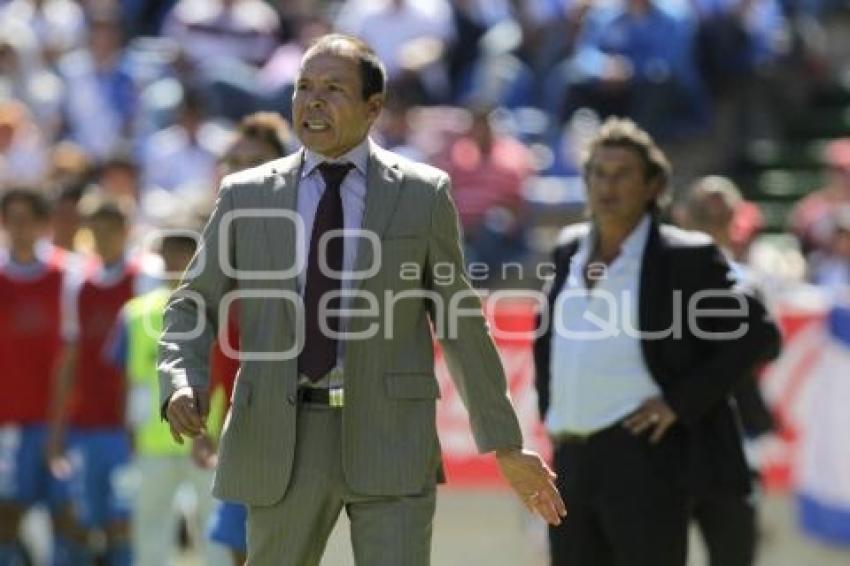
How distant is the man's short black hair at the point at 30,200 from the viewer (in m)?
12.1

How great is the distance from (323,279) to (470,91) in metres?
10.7

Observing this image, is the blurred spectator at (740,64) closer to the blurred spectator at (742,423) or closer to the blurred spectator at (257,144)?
the blurred spectator at (742,423)

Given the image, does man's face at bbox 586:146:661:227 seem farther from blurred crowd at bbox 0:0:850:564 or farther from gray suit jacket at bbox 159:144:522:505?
blurred crowd at bbox 0:0:850:564

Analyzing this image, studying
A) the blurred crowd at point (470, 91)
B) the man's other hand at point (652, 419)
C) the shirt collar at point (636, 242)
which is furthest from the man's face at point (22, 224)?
the man's other hand at point (652, 419)

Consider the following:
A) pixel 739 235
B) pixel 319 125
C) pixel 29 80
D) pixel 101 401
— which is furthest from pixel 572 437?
pixel 29 80

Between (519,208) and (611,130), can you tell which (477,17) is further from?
(611,130)

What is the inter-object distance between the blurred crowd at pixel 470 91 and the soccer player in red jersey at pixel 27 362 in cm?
282

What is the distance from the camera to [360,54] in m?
6.98

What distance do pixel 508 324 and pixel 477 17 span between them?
5.11m

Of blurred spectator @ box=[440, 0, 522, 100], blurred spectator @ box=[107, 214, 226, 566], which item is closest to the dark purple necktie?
blurred spectator @ box=[107, 214, 226, 566]

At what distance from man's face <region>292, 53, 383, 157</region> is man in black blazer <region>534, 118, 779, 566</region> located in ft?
6.17

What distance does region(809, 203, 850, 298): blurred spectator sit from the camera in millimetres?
14211

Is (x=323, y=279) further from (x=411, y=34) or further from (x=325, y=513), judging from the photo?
(x=411, y=34)

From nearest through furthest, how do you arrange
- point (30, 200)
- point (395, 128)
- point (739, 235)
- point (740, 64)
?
point (739, 235)
point (30, 200)
point (395, 128)
point (740, 64)
